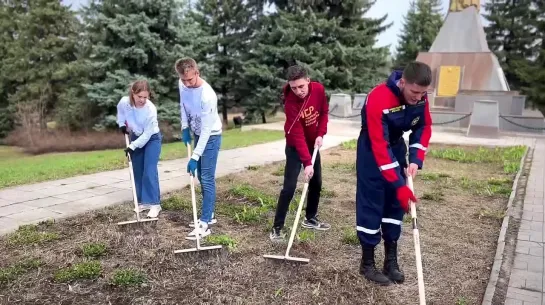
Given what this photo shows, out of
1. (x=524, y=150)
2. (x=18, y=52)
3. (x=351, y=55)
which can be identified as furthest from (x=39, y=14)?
(x=524, y=150)

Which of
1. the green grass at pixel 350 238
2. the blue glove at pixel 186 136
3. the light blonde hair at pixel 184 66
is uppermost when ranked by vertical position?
the light blonde hair at pixel 184 66

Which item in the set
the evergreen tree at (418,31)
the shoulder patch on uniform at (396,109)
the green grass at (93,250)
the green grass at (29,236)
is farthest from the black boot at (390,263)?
the evergreen tree at (418,31)

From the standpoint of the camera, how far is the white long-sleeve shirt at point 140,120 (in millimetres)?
4758

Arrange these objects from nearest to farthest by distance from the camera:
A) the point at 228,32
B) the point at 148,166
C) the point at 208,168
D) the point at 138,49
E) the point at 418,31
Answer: the point at 208,168, the point at 148,166, the point at 138,49, the point at 228,32, the point at 418,31

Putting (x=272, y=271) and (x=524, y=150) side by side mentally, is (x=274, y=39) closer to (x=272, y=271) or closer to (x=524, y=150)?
(x=524, y=150)

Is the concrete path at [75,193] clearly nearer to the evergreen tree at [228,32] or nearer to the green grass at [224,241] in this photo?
the green grass at [224,241]

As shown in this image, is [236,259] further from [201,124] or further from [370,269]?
[201,124]

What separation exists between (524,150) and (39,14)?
73.6 ft

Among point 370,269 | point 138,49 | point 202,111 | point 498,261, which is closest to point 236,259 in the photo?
point 370,269

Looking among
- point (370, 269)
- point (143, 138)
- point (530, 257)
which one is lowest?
point (530, 257)

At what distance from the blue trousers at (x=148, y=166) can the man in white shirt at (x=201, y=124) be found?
641 millimetres

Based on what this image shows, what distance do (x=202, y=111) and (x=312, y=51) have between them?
17.2m

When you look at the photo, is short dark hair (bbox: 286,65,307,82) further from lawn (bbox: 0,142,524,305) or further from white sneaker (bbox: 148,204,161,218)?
white sneaker (bbox: 148,204,161,218)

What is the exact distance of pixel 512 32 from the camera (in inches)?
1188
